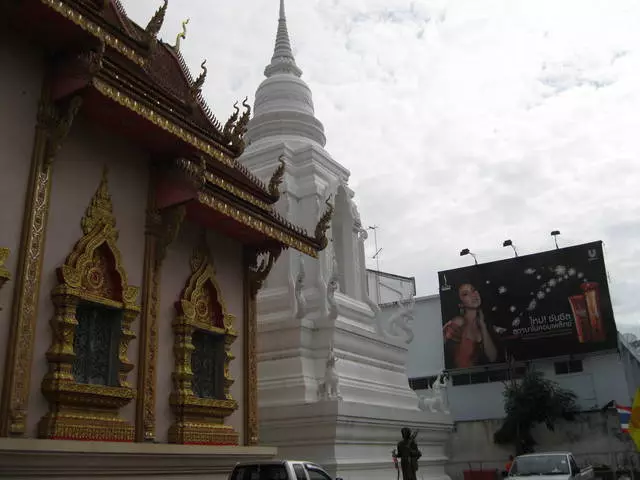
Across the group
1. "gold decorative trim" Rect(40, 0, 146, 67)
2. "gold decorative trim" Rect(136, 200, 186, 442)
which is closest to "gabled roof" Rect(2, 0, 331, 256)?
"gold decorative trim" Rect(40, 0, 146, 67)

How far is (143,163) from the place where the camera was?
8.78m

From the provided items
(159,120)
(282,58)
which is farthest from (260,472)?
(282,58)

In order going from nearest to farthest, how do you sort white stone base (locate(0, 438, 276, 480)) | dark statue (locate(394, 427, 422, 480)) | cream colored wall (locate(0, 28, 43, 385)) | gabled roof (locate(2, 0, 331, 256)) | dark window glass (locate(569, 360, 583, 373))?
white stone base (locate(0, 438, 276, 480)) → cream colored wall (locate(0, 28, 43, 385)) → gabled roof (locate(2, 0, 331, 256)) → dark statue (locate(394, 427, 422, 480)) → dark window glass (locate(569, 360, 583, 373))

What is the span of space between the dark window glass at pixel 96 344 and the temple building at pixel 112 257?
2 centimetres

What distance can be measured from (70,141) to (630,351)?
27.3 metres

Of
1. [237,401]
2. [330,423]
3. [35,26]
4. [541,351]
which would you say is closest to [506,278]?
[541,351]

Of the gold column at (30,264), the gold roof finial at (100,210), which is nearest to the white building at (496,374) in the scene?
the gold roof finial at (100,210)

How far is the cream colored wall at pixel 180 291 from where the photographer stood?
837cm

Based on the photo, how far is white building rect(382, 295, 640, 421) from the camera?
82.4ft

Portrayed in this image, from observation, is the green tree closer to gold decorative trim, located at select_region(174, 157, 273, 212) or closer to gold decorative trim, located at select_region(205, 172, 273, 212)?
gold decorative trim, located at select_region(205, 172, 273, 212)

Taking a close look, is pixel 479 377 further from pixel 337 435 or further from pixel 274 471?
pixel 274 471

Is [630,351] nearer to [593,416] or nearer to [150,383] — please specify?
[593,416]

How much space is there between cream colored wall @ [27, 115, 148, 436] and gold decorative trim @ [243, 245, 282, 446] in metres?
2.39

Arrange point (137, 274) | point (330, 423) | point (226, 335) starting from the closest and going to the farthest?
point (137, 274)
point (226, 335)
point (330, 423)
